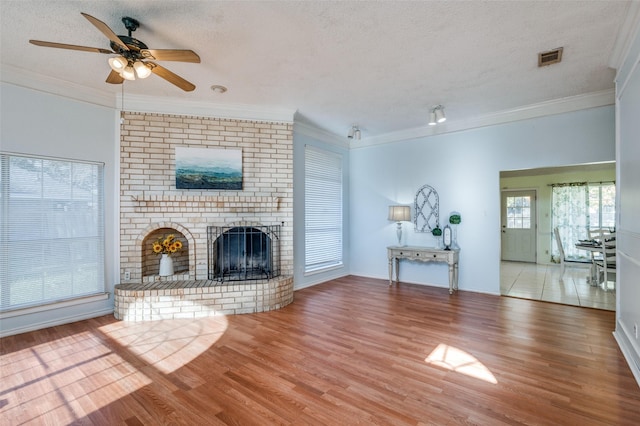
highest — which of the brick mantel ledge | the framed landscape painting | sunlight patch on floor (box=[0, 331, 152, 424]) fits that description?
the framed landscape painting

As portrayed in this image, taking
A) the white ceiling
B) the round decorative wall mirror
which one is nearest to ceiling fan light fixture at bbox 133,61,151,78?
the white ceiling

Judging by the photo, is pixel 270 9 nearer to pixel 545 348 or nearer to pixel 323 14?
pixel 323 14

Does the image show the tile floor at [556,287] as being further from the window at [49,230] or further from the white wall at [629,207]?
the window at [49,230]

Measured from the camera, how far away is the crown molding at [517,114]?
3.94m

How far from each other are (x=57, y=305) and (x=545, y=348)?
5407 mm

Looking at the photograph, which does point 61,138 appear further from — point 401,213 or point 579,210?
point 579,210

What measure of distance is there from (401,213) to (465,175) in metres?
1.26

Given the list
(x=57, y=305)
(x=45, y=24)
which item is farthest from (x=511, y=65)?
(x=57, y=305)

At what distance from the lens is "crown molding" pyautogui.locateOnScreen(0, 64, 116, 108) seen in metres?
3.16

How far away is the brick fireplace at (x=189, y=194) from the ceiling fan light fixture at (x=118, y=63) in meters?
1.76

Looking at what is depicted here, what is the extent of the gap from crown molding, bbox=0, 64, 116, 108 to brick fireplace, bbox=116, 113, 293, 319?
0.34 m

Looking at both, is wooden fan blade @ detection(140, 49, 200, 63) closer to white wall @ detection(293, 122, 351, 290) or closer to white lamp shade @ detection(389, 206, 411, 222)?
white wall @ detection(293, 122, 351, 290)

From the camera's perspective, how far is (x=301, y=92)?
3.86 metres

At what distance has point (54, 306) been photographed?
3.45m
